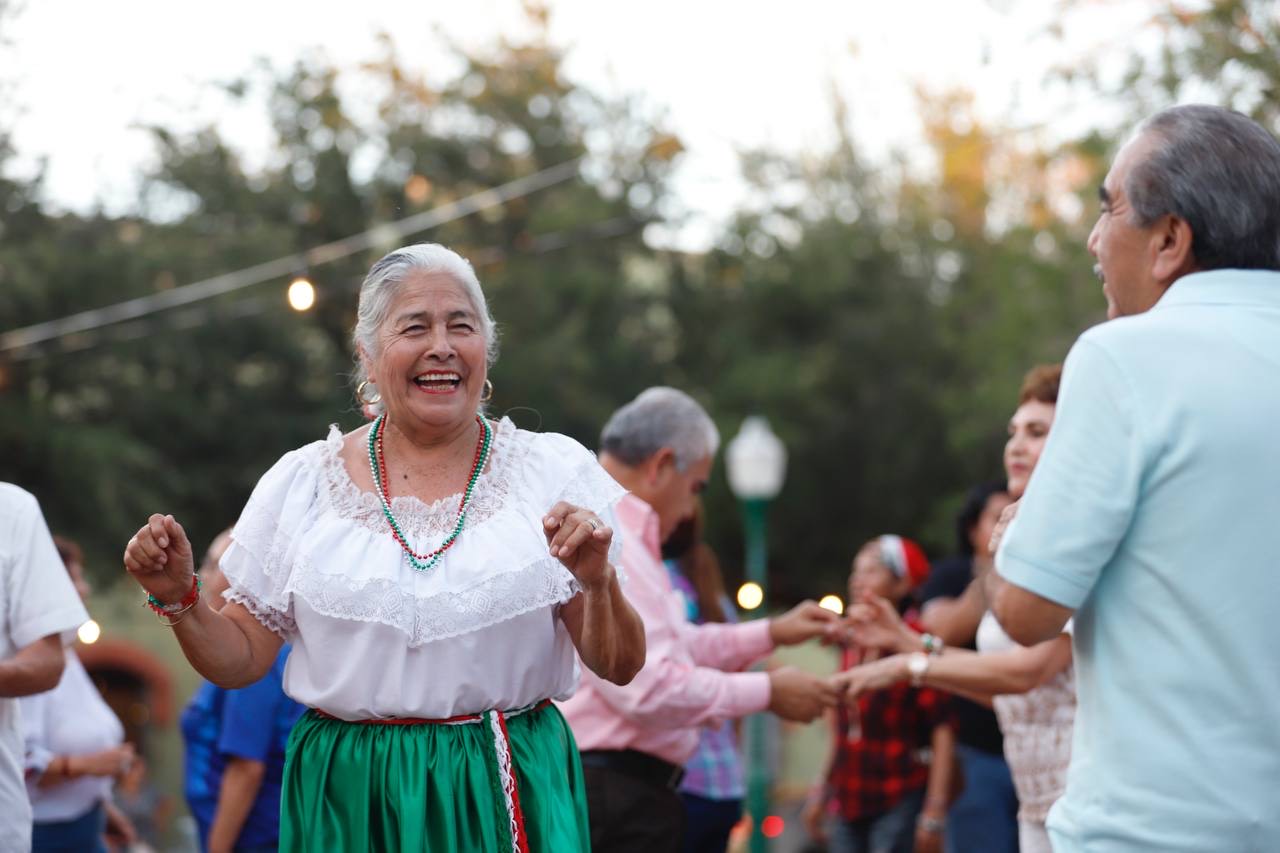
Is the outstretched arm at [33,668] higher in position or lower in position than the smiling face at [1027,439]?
lower

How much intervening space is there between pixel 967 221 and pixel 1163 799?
73.2 feet

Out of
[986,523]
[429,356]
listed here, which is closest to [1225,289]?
[429,356]

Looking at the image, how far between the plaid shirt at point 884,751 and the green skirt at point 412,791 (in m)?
4.38

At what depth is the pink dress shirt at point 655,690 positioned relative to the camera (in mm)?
4414

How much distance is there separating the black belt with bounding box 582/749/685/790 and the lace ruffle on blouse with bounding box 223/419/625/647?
4.64 feet

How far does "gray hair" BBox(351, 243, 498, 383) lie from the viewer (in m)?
3.30

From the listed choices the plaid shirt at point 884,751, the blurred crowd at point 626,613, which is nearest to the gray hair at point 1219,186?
the blurred crowd at point 626,613

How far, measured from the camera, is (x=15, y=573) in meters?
3.97

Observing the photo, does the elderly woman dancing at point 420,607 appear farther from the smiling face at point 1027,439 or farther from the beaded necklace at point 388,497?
the smiling face at point 1027,439

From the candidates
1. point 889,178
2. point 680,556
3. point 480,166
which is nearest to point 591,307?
point 480,166

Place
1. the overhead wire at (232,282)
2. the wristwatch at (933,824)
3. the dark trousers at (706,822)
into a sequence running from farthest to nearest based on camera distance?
the overhead wire at (232,282), the wristwatch at (933,824), the dark trousers at (706,822)

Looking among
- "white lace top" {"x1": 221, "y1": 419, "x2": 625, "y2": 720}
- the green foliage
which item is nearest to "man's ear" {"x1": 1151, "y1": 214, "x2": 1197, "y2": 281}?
"white lace top" {"x1": 221, "y1": 419, "x2": 625, "y2": 720}

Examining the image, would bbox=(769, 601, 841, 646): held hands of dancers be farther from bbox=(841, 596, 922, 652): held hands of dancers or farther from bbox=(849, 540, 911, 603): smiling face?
bbox=(849, 540, 911, 603): smiling face

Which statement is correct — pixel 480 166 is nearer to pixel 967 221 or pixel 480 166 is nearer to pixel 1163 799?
pixel 967 221
